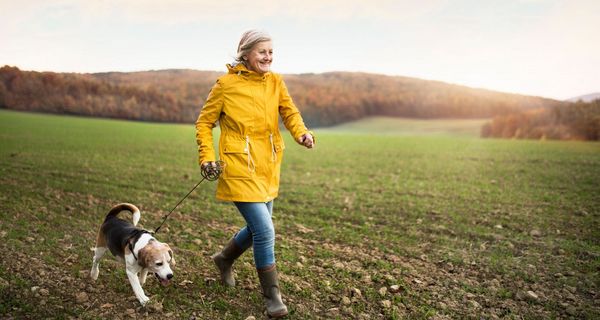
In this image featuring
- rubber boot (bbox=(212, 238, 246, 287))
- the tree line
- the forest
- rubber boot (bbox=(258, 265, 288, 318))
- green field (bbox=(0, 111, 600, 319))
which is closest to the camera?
rubber boot (bbox=(258, 265, 288, 318))

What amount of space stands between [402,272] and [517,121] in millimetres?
31693

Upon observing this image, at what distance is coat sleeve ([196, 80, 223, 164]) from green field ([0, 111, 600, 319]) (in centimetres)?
153

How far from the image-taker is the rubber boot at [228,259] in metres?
4.89

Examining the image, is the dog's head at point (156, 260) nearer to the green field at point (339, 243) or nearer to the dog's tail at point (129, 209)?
the green field at point (339, 243)

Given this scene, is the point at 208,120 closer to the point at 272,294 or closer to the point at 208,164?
the point at 208,164

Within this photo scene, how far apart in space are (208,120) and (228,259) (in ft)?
5.24

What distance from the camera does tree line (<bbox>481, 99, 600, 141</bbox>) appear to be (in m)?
27.3

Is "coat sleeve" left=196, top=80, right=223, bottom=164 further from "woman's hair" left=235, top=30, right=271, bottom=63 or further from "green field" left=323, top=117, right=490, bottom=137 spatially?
"green field" left=323, top=117, right=490, bottom=137

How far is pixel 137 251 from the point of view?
4.21 meters

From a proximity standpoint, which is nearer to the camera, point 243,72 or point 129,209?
point 243,72

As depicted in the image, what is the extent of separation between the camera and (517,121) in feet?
110

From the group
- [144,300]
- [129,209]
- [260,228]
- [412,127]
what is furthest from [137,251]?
[412,127]

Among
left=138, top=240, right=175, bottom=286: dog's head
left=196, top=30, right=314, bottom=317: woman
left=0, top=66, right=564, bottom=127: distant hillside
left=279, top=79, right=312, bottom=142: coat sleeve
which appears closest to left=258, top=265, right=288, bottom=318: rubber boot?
left=196, top=30, right=314, bottom=317: woman

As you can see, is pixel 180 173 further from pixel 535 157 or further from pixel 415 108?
pixel 415 108
